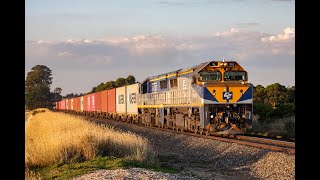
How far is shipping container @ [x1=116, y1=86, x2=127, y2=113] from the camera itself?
45.3 m

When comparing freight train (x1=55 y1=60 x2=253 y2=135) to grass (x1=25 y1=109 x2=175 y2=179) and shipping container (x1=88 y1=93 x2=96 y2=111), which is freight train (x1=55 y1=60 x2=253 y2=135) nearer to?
grass (x1=25 y1=109 x2=175 y2=179)

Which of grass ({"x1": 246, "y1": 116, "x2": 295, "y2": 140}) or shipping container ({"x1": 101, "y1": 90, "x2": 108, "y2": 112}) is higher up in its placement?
shipping container ({"x1": 101, "y1": 90, "x2": 108, "y2": 112})

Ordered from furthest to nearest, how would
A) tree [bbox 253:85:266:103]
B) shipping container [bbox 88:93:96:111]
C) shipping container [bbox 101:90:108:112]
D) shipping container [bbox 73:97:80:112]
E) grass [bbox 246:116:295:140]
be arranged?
shipping container [bbox 73:97:80:112] → shipping container [bbox 88:93:96:111] → shipping container [bbox 101:90:108:112] → tree [bbox 253:85:266:103] → grass [bbox 246:116:295:140]

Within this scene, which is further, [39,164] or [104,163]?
[39,164]

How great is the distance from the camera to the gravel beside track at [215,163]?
11.5 meters

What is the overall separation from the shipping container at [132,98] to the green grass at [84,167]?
79.0ft

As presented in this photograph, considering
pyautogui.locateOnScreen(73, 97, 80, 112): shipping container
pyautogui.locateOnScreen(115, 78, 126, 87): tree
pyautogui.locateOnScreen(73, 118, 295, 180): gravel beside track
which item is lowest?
pyautogui.locateOnScreen(73, 118, 295, 180): gravel beside track

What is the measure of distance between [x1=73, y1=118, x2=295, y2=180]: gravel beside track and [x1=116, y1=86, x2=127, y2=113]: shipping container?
2367 cm

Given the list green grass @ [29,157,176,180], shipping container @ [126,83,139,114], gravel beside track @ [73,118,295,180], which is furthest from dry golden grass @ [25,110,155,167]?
shipping container @ [126,83,139,114]
